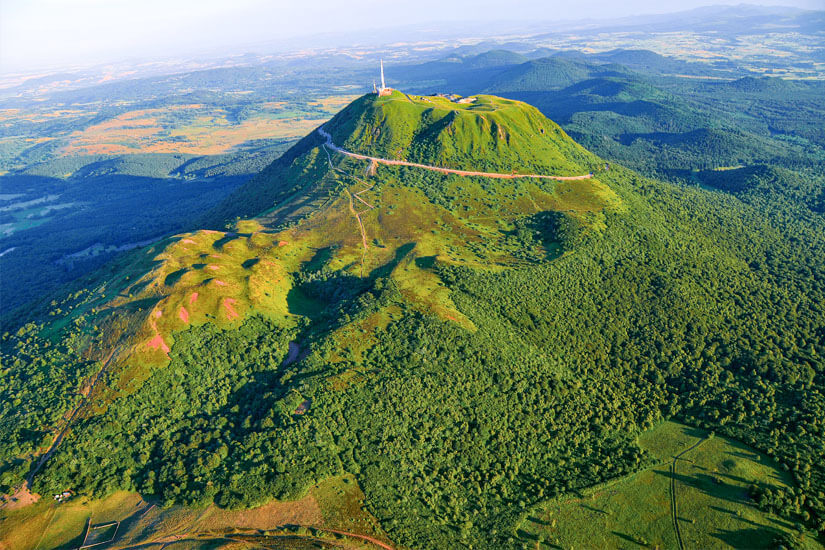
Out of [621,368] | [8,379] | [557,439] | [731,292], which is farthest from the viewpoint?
[731,292]

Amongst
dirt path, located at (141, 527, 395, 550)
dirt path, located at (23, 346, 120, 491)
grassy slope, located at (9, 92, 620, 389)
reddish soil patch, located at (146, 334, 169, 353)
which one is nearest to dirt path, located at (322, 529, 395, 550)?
dirt path, located at (141, 527, 395, 550)

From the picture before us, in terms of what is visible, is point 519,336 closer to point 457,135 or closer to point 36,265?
point 457,135

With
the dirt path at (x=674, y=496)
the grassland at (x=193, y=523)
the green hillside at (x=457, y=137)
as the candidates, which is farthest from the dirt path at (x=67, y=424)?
the green hillside at (x=457, y=137)

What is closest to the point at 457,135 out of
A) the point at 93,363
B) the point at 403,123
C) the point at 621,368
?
the point at 403,123

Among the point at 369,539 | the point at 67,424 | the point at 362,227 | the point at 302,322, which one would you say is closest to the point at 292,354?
the point at 302,322

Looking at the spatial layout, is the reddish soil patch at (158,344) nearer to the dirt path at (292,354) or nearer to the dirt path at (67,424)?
the dirt path at (67,424)

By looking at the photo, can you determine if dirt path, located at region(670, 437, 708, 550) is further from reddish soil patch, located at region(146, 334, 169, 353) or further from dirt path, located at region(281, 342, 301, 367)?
reddish soil patch, located at region(146, 334, 169, 353)
